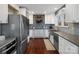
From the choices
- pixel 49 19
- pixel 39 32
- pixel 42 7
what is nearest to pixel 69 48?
pixel 42 7

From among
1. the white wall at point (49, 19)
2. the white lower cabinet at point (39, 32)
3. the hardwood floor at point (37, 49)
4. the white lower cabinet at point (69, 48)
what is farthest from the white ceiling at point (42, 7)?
the white lower cabinet at point (69, 48)

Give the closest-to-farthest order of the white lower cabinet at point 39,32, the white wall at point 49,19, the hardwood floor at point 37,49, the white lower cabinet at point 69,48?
the white lower cabinet at point 69,48
the hardwood floor at point 37,49
the white lower cabinet at point 39,32
the white wall at point 49,19

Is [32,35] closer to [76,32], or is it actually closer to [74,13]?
[76,32]

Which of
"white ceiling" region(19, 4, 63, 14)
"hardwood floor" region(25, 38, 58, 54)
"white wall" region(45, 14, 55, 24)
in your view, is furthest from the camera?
"white wall" region(45, 14, 55, 24)

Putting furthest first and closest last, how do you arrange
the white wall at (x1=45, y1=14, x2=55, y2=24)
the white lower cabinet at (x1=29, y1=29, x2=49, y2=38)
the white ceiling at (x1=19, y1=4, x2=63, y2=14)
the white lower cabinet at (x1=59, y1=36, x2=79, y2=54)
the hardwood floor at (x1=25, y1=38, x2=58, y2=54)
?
the white wall at (x1=45, y1=14, x2=55, y2=24), the white lower cabinet at (x1=29, y1=29, x2=49, y2=38), the white ceiling at (x1=19, y1=4, x2=63, y2=14), the hardwood floor at (x1=25, y1=38, x2=58, y2=54), the white lower cabinet at (x1=59, y1=36, x2=79, y2=54)

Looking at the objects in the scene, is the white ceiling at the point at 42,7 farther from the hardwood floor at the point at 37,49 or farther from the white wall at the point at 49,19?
the white wall at the point at 49,19

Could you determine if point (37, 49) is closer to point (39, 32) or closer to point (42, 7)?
point (42, 7)

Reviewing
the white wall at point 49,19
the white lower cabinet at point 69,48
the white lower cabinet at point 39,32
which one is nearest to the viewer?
the white lower cabinet at point 69,48

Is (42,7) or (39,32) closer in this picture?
(42,7)

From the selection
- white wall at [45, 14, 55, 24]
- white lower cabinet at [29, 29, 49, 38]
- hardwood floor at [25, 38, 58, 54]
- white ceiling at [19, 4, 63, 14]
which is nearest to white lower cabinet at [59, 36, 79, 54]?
hardwood floor at [25, 38, 58, 54]

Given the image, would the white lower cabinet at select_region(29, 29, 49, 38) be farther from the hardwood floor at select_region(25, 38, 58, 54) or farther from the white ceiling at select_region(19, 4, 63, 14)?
the hardwood floor at select_region(25, 38, 58, 54)

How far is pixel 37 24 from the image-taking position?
448 inches

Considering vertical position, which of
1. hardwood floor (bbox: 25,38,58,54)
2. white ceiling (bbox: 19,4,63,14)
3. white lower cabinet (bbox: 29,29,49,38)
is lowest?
hardwood floor (bbox: 25,38,58,54)
